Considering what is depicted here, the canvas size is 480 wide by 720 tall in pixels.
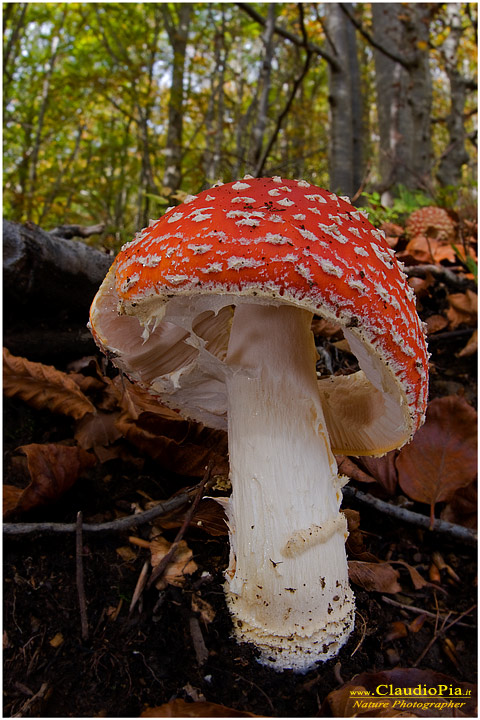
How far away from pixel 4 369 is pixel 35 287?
422 millimetres

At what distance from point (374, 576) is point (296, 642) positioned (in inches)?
18.1

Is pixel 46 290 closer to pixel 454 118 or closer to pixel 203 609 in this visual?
pixel 203 609

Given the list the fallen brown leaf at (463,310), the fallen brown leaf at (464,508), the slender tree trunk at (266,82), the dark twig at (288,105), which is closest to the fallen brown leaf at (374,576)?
the fallen brown leaf at (464,508)

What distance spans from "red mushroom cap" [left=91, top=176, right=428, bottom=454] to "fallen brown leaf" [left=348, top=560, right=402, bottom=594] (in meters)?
0.63

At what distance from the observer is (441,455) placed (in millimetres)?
1999

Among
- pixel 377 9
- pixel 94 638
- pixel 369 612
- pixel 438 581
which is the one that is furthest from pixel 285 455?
pixel 377 9

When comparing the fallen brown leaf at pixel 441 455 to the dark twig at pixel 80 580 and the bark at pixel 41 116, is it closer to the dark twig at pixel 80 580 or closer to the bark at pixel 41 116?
the dark twig at pixel 80 580

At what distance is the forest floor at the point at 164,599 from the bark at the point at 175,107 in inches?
237

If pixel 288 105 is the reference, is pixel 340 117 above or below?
above

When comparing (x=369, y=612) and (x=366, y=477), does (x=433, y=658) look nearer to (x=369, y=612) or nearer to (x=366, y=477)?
(x=369, y=612)

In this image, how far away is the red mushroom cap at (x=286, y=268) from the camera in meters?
1.01

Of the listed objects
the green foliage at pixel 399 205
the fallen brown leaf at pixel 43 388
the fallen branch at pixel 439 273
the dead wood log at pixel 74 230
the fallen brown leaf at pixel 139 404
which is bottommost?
the fallen brown leaf at pixel 139 404

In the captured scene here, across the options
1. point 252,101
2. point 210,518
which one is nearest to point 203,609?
point 210,518

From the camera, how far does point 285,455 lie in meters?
1.35
